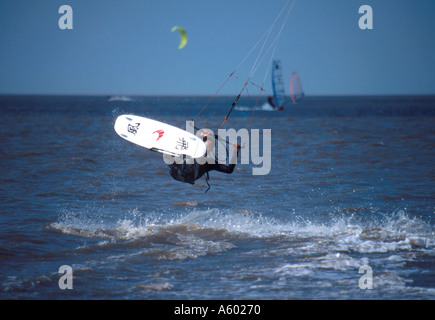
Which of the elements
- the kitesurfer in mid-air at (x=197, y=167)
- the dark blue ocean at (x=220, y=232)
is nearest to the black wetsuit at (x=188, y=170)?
the kitesurfer in mid-air at (x=197, y=167)

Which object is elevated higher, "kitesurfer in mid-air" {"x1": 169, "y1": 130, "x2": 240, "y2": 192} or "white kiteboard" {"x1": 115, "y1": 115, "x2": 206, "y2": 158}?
"white kiteboard" {"x1": 115, "y1": 115, "x2": 206, "y2": 158}

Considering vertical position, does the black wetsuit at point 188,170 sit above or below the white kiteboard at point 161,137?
below

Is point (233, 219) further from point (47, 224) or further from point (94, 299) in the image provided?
point (94, 299)

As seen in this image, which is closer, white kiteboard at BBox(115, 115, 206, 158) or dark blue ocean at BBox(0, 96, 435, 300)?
dark blue ocean at BBox(0, 96, 435, 300)

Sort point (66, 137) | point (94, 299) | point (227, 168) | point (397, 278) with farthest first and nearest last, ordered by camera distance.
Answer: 1. point (66, 137)
2. point (227, 168)
3. point (397, 278)
4. point (94, 299)

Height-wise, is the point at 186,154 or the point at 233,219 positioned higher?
the point at 186,154

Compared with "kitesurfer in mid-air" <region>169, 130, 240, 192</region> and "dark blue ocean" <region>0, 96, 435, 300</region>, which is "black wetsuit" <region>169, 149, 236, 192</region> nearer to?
"kitesurfer in mid-air" <region>169, 130, 240, 192</region>

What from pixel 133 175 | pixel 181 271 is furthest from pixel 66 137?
pixel 181 271

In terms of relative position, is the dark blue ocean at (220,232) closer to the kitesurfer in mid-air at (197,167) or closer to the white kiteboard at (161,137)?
the kitesurfer in mid-air at (197,167)

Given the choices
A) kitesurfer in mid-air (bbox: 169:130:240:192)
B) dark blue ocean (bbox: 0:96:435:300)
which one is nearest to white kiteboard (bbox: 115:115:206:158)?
kitesurfer in mid-air (bbox: 169:130:240:192)
